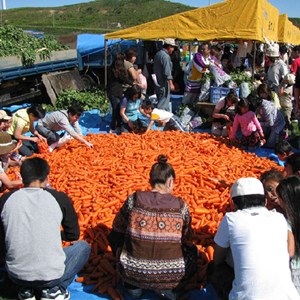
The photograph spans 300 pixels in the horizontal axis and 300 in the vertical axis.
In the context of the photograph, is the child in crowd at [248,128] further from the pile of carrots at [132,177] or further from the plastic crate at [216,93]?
the plastic crate at [216,93]

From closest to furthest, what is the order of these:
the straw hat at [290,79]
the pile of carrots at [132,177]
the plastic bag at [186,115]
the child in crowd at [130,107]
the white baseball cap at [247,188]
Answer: the white baseball cap at [247,188] → the pile of carrots at [132,177] → the child in crowd at [130,107] → the straw hat at [290,79] → the plastic bag at [186,115]

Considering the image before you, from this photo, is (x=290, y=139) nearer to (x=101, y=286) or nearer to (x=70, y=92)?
(x=101, y=286)

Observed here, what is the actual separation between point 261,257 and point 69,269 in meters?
1.44

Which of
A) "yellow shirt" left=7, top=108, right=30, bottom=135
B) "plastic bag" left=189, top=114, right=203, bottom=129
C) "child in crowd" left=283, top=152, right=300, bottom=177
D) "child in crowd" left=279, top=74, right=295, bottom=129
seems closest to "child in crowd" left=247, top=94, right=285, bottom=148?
"child in crowd" left=279, top=74, right=295, bottom=129

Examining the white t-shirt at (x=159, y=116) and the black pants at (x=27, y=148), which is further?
the white t-shirt at (x=159, y=116)

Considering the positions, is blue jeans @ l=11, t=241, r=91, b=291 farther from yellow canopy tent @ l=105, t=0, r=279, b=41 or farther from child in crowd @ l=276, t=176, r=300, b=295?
yellow canopy tent @ l=105, t=0, r=279, b=41

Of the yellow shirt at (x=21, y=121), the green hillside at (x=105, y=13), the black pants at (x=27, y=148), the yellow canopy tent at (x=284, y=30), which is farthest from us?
the green hillside at (x=105, y=13)

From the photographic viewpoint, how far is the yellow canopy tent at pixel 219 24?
751 cm

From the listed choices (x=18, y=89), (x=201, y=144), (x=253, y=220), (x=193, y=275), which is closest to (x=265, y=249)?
(x=253, y=220)

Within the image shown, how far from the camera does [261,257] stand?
2.25 m

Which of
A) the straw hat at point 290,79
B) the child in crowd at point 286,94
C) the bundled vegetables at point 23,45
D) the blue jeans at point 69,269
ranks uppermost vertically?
the bundled vegetables at point 23,45

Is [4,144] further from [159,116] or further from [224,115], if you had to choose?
[224,115]

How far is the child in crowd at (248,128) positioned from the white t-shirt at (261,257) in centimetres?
416

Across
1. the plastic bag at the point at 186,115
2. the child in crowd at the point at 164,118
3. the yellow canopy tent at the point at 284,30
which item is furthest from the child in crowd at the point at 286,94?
the yellow canopy tent at the point at 284,30
